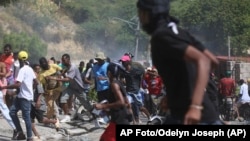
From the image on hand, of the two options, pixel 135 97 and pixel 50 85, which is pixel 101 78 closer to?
pixel 135 97

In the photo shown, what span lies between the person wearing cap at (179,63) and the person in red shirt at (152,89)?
1229cm

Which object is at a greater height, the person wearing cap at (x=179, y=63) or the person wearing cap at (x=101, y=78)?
the person wearing cap at (x=179, y=63)

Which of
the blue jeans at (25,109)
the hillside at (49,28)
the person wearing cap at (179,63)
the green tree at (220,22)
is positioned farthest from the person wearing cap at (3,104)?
the hillside at (49,28)

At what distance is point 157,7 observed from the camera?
4.70 m

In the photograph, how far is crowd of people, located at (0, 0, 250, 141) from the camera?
14.7ft

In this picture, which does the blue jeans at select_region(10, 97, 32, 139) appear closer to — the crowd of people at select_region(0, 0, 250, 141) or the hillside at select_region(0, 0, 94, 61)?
the crowd of people at select_region(0, 0, 250, 141)

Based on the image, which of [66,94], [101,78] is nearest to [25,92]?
[101,78]

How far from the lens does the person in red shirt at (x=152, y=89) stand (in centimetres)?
1708

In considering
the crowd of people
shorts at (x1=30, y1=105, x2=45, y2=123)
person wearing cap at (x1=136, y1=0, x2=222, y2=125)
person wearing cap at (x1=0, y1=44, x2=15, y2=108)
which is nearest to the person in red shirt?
the crowd of people

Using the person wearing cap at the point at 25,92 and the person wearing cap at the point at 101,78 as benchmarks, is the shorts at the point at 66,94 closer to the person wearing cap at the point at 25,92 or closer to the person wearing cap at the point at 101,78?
the person wearing cap at the point at 101,78

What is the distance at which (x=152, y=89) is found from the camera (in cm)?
1712

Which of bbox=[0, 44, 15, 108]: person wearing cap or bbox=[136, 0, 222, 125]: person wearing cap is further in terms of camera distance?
bbox=[0, 44, 15, 108]: person wearing cap

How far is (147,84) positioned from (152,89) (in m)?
0.21

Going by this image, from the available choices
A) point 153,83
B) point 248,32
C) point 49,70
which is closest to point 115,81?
point 49,70
